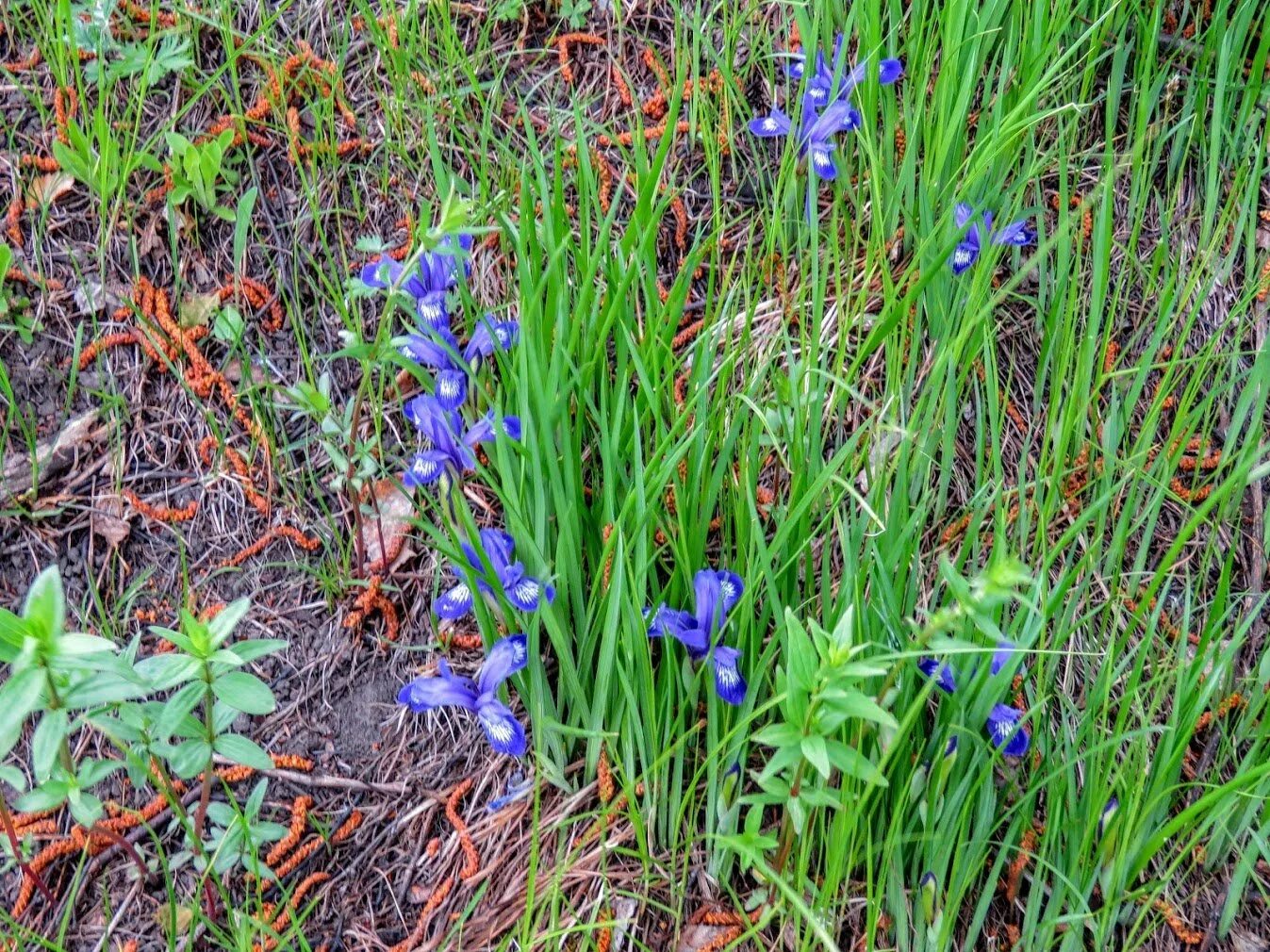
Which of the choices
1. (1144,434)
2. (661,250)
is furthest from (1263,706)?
(661,250)

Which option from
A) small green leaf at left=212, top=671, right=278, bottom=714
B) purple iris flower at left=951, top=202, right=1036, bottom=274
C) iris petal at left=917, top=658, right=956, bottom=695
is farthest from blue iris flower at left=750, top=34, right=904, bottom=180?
small green leaf at left=212, top=671, right=278, bottom=714

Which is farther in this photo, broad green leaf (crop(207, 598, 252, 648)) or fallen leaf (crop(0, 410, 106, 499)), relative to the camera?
fallen leaf (crop(0, 410, 106, 499))

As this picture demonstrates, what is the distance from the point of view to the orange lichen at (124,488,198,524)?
2.61 metres

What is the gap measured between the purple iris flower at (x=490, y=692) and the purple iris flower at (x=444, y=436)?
398 millimetres

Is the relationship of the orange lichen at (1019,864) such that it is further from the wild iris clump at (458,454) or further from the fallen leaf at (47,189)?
the fallen leaf at (47,189)

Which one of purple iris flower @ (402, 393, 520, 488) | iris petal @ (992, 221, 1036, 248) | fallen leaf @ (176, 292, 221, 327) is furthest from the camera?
fallen leaf @ (176, 292, 221, 327)

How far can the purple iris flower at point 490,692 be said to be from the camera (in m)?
2.13

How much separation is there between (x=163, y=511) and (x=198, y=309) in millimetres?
556

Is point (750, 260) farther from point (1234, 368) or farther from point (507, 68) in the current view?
point (1234, 368)

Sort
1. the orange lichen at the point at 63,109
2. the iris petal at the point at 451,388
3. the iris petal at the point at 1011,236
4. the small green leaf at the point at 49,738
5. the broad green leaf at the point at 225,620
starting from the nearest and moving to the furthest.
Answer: the small green leaf at the point at 49,738, the broad green leaf at the point at 225,620, the iris petal at the point at 451,388, the iris petal at the point at 1011,236, the orange lichen at the point at 63,109

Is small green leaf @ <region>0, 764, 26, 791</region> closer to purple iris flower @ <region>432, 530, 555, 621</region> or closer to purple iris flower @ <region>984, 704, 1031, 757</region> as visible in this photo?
purple iris flower @ <region>432, 530, 555, 621</region>

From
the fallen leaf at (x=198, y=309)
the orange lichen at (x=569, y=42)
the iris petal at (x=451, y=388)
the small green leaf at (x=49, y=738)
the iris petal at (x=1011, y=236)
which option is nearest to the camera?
the small green leaf at (x=49, y=738)

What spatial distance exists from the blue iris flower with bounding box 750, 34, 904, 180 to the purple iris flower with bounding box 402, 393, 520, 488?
41.2 inches

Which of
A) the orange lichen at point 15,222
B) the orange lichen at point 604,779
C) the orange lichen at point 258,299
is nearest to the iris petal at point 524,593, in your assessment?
the orange lichen at point 604,779
